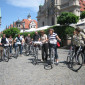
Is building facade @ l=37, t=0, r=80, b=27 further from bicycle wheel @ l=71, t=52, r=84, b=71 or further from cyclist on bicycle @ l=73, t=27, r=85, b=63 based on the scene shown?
bicycle wheel @ l=71, t=52, r=84, b=71

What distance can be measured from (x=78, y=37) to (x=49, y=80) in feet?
10.3

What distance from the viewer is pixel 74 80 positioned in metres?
4.92

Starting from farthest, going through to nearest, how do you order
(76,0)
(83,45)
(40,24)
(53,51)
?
(40,24), (76,0), (53,51), (83,45)

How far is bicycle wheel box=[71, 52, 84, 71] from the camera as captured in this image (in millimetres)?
6168

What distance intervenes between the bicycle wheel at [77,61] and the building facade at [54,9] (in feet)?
138

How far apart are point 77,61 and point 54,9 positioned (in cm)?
4859

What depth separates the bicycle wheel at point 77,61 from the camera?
617cm

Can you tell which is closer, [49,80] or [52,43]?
[49,80]

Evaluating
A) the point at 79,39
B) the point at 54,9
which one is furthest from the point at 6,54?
the point at 54,9

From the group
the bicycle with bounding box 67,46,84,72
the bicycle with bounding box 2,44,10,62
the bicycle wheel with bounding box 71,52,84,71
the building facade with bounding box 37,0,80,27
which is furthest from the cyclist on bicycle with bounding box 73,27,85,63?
the building facade with bounding box 37,0,80,27

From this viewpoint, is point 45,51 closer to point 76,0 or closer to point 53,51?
point 53,51

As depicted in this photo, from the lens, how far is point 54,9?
53.2 meters

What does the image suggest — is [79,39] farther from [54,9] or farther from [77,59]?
[54,9]

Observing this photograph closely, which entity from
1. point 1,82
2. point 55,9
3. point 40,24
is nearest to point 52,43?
point 1,82
